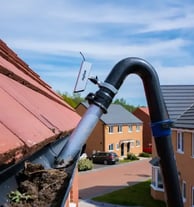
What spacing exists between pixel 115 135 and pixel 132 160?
178 inches

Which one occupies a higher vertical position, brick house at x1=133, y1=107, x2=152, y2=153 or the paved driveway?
brick house at x1=133, y1=107, x2=152, y2=153

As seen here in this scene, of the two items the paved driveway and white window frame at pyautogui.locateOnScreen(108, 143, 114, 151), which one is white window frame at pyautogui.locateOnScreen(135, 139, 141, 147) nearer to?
white window frame at pyautogui.locateOnScreen(108, 143, 114, 151)

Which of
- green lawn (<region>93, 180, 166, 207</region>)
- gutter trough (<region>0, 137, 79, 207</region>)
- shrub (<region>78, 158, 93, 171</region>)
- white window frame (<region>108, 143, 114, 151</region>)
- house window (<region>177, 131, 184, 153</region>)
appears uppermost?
gutter trough (<region>0, 137, 79, 207</region>)

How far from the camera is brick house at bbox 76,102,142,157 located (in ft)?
181

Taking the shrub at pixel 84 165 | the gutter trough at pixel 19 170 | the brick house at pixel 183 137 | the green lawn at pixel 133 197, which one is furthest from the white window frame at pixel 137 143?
the gutter trough at pixel 19 170

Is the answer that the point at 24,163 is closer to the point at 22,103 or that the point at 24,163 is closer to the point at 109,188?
the point at 22,103

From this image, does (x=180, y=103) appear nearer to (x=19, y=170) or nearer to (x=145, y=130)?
(x=19, y=170)

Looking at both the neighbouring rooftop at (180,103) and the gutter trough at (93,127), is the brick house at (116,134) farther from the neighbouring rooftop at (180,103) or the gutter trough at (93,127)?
the gutter trough at (93,127)

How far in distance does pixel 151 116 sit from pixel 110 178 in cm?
3727

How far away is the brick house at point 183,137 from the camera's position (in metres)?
24.3

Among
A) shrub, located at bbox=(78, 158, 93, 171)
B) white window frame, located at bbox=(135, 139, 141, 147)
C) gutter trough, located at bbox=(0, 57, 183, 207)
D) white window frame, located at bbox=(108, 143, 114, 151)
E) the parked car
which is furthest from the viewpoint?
white window frame, located at bbox=(135, 139, 141, 147)

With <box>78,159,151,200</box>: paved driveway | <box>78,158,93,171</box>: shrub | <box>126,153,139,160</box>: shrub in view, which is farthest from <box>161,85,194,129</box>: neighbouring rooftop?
<box>126,153,139,160</box>: shrub

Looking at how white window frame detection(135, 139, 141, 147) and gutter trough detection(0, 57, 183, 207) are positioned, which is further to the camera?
white window frame detection(135, 139, 141, 147)

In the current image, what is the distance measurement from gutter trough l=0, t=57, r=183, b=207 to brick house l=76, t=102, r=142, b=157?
48.4m
